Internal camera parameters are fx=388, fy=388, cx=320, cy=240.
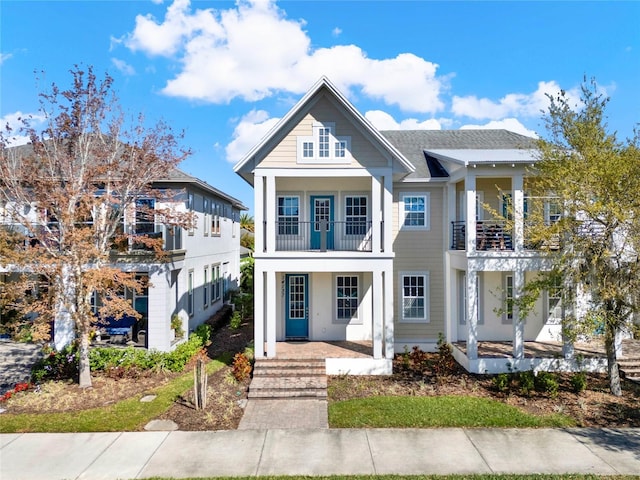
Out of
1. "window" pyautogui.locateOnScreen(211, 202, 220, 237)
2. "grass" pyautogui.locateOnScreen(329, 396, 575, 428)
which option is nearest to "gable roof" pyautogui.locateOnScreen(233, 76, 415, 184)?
"grass" pyautogui.locateOnScreen(329, 396, 575, 428)

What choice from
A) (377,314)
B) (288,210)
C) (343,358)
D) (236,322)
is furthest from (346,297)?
(236,322)

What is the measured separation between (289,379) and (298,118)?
8.49 metres

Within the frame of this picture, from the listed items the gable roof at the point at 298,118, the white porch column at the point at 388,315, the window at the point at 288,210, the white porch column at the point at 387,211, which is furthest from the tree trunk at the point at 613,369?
the window at the point at 288,210

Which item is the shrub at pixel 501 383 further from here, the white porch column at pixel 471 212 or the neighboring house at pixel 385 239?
the white porch column at pixel 471 212

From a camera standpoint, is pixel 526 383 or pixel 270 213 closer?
pixel 526 383

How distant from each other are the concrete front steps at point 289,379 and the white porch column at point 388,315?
222cm

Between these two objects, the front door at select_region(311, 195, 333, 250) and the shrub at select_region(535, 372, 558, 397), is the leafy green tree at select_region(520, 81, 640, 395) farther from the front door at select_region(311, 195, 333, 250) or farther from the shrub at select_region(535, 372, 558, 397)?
the front door at select_region(311, 195, 333, 250)

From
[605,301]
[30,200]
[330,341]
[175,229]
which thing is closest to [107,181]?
[30,200]

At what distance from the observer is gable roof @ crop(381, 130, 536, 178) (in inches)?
588

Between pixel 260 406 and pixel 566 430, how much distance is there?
294 inches

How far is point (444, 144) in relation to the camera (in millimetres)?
17062

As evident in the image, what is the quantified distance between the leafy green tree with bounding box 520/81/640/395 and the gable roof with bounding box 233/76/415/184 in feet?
14.3

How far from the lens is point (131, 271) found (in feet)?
45.9

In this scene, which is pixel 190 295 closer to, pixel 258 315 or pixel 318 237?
pixel 258 315
